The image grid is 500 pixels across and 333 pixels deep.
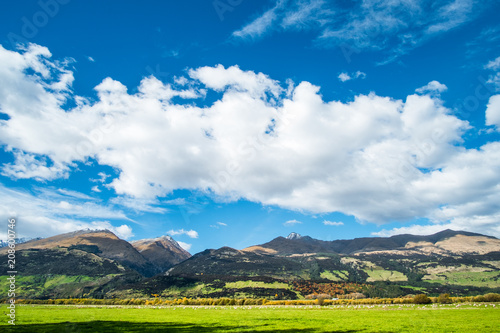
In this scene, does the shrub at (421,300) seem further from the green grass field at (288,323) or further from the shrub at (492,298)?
the green grass field at (288,323)

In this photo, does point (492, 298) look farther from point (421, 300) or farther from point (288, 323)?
point (288, 323)

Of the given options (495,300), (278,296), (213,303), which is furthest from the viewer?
(278,296)

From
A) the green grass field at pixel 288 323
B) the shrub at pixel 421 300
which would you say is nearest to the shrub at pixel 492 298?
the shrub at pixel 421 300

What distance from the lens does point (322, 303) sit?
106 m

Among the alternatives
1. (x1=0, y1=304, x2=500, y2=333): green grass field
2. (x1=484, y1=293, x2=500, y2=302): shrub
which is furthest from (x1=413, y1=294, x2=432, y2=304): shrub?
(x1=0, y1=304, x2=500, y2=333): green grass field

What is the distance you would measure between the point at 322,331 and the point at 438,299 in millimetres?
84366

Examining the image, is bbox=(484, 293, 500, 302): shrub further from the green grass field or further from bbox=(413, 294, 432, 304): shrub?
the green grass field

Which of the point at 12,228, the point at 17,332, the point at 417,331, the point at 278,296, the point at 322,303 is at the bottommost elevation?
the point at 278,296

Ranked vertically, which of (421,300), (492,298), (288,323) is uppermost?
(288,323)

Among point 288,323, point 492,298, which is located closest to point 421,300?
point 492,298

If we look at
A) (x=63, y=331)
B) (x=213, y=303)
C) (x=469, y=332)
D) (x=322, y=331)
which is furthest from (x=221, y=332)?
(x=213, y=303)

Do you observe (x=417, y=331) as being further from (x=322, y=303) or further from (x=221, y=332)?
(x=322, y=303)

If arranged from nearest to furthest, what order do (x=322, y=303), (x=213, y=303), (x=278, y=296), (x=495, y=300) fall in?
(x=495, y=300) < (x=322, y=303) < (x=213, y=303) < (x=278, y=296)

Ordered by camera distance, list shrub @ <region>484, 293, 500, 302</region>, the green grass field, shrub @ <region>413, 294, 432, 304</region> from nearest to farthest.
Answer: the green grass field → shrub @ <region>413, 294, 432, 304</region> → shrub @ <region>484, 293, 500, 302</region>
